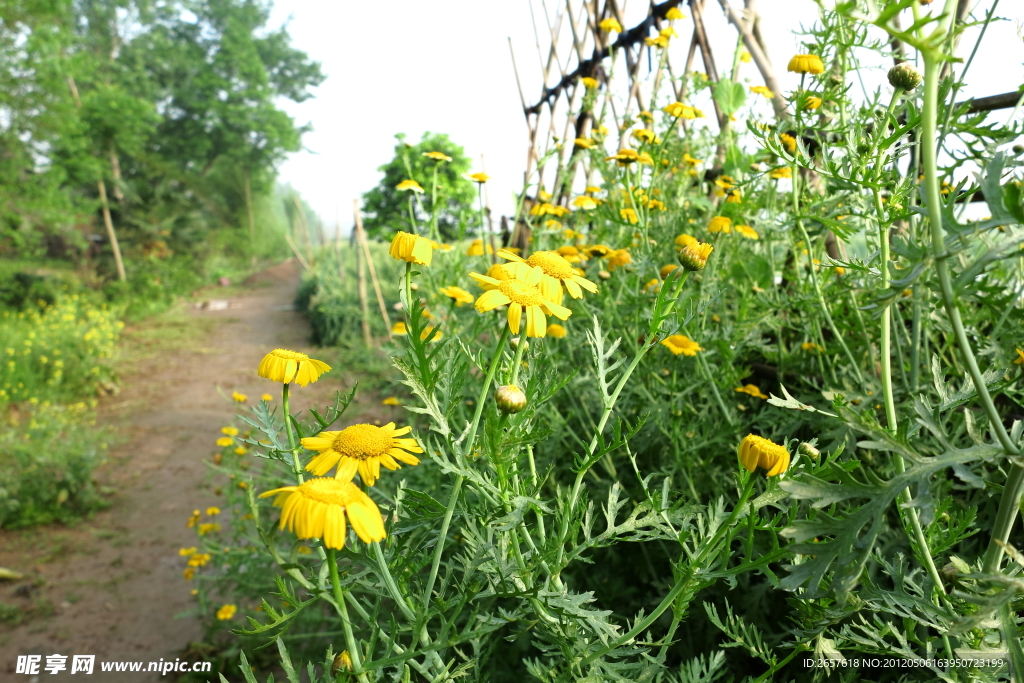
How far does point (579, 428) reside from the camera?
177 centimetres

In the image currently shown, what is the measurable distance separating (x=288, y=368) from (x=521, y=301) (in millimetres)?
311

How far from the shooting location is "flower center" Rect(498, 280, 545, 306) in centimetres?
69

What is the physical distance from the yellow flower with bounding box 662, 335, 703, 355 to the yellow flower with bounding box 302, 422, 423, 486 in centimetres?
76

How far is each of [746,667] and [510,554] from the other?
0.84m

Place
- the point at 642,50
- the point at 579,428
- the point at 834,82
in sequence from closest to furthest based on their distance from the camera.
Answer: the point at 834,82
the point at 579,428
the point at 642,50

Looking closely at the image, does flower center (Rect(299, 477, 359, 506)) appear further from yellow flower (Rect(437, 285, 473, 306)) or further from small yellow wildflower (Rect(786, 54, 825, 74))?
small yellow wildflower (Rect(786, 54, 825, 74))

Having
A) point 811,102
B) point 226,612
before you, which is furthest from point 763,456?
point 226,612

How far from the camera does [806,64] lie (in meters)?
1.18

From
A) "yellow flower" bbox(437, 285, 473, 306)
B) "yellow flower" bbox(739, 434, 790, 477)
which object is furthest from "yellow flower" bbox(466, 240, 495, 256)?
"yellow flower" bbox(739, 434, 790, 477)

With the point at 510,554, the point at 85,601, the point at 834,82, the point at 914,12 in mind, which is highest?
the point at 834,82

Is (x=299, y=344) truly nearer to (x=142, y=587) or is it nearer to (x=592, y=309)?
(x=142, y=587)

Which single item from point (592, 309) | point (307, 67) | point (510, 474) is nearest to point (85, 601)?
point (592, 309)

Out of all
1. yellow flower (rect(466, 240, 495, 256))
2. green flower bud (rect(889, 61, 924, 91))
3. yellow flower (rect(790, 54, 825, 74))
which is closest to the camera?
green flower bud (rect(889, 61, 924, 91))

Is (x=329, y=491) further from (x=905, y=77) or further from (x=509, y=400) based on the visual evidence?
(x=905, y=77)
